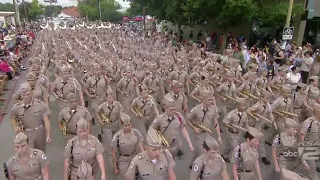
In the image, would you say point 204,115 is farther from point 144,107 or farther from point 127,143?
point 127,143

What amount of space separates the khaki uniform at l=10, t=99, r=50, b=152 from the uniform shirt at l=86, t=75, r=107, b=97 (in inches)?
94.5

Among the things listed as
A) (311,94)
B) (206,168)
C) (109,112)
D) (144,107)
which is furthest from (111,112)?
(311,94)

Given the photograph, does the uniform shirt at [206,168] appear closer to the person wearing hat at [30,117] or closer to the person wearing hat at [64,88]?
the person wearing hat at [30,117]

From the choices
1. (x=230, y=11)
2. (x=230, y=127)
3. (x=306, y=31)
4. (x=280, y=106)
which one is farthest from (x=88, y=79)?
(x=306, y=31)

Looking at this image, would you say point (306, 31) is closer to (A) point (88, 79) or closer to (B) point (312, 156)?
(A) point (88, 79)

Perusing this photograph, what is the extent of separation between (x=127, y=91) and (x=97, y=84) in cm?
78

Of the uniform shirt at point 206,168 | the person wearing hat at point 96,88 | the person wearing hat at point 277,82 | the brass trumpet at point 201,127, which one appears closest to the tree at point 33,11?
the person wearing hat at point 96,88

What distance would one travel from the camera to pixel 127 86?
8.60 meters

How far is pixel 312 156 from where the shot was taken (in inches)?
165

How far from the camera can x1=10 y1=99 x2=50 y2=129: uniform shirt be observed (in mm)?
6016

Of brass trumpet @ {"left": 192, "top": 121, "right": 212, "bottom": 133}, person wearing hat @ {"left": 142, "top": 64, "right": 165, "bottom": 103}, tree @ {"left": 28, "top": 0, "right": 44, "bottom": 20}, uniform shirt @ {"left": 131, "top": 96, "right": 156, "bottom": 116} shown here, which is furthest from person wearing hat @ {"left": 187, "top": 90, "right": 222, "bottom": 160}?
tree @ {"left": 28, "top": 0, "right": 44, "bottom": 20}

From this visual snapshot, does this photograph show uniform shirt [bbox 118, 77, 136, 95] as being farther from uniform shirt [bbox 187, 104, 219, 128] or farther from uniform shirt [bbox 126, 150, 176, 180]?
uniform shirt [bbox 126, 150, 176, 180]

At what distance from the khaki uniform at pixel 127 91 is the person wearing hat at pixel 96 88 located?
18.0 inches

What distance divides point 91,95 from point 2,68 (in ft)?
26.6
